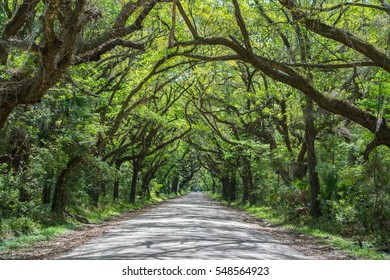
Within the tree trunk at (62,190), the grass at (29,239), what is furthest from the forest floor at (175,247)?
the tree trunk at (62,190)

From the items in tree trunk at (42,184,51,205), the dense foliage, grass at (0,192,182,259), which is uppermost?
the dense foliage

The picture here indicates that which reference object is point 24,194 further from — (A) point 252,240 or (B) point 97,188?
(B) point 97,188

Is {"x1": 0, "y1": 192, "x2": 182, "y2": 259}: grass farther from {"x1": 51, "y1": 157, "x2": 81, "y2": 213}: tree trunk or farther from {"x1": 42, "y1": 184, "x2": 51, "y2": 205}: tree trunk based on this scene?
{"x1": 42, "y1": 184, "x2": 51, "y2": 205}: tree trunk

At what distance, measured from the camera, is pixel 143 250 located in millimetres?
10062

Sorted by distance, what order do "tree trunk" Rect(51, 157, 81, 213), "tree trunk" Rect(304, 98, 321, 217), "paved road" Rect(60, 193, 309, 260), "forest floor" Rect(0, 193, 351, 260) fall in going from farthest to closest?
"tree trunk" Rect(304, 98, 321, 217)
"tree trunk" Rect(51, 157, 81, 213)
"forest floor" Rect(0, 193, 351, 260)
"paved road" Rect(60, 193, 309, 260)

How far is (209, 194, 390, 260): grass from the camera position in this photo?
10.6 m

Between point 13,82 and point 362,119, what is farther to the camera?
point 362,119

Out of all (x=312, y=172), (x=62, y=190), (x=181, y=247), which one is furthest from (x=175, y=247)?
(x=312, y=172)

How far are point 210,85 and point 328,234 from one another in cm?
1184

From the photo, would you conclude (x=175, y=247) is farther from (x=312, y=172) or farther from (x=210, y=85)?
(x=210, y=85)

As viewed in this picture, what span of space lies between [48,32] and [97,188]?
1769 centimetres

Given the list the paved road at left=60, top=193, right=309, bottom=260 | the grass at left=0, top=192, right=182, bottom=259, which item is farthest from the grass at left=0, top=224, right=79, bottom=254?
the paved road at left=60, top=193, right=309, bottom=260

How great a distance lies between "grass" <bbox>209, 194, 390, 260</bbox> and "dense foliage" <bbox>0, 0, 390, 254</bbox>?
1.10ft

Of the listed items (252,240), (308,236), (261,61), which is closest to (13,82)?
(261,61)
